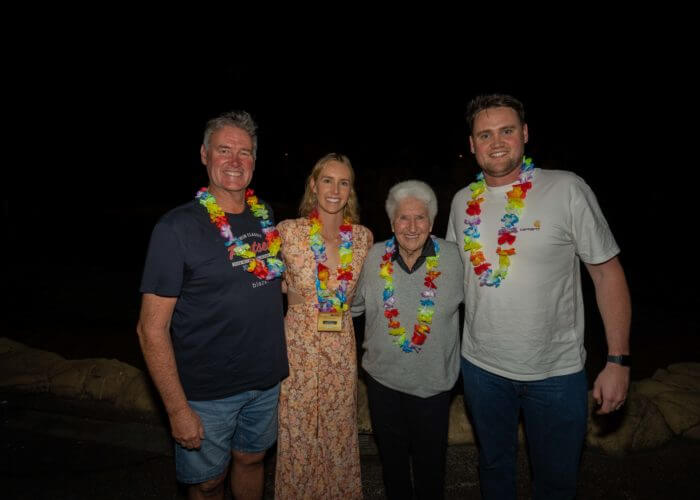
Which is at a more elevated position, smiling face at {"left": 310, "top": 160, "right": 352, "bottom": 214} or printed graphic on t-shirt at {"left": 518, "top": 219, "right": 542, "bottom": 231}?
smiling face at {"left": 310, "top": 160, "right": 352, "bottom": 214}

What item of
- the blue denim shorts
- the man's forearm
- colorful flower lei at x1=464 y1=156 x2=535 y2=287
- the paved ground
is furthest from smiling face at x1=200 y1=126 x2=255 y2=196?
the paved ground

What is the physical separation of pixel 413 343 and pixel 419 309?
0.20 metres

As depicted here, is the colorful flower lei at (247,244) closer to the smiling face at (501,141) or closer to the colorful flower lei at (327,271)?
the colorful flower lei at (327,271)

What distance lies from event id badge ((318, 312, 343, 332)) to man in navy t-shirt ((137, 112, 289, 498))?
0.87 ft

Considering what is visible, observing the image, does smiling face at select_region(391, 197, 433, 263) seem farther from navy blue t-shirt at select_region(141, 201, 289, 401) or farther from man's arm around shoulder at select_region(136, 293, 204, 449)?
man's arm around shoulder at select_region(136, 293, 204, 449)

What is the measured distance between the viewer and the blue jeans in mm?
2275

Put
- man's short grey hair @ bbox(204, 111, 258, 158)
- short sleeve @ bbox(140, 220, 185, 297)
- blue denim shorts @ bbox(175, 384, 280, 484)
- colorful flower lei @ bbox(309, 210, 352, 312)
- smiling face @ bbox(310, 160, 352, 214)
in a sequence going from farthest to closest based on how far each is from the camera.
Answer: smiling face @ bbox(310, 160, 352, 214)
colorful flower lei @ bbox(309, 210, 352, 312)
man's short grey hair @ bbox(204, 111, 258, 158)
blue denim shorts @ bbox(175, 384, 280, 484)
short sleeve @ bbox(140, 220, 185, 297)

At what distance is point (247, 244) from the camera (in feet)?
7.75

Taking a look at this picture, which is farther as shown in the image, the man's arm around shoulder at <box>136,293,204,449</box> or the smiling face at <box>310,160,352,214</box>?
the smiling face at <box>310,160,352,214</box>

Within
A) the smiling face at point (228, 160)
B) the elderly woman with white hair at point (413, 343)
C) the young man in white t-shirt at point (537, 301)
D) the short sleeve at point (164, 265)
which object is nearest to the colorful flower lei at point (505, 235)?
the young man in white t-shirt at point (537, 301)

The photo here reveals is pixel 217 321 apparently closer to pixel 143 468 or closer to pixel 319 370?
pixel 319 370

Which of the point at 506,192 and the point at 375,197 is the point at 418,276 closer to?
the point at 506,192

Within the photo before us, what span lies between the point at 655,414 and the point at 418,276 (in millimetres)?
2458

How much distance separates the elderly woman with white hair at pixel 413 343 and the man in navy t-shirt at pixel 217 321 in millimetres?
606
